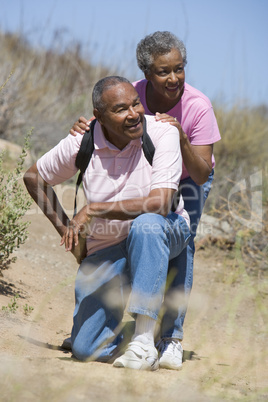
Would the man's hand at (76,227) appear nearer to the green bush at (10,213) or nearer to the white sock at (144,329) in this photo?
the white sock at (144,329)

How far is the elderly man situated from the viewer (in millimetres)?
2840

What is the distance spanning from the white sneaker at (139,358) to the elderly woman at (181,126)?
1.28 ft

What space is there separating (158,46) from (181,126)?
1.65 ft

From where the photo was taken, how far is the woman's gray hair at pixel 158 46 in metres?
A: 3.47

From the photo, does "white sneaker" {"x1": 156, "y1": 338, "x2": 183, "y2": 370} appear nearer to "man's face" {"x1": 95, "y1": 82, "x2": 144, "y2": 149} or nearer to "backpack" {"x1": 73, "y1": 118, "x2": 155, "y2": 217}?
"backpack" {"x1": 73, "y1": 118, "x2": 155, "y2": 217}

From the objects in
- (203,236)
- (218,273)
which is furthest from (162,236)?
(203,236)

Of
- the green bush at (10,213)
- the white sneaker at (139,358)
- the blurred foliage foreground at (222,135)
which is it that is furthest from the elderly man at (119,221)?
the blurred foliage foreground at (222,135)

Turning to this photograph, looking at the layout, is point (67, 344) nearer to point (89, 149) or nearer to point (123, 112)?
point (89, 149)

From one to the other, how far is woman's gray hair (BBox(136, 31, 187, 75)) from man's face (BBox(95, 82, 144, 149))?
54 cm

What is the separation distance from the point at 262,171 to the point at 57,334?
396 cm

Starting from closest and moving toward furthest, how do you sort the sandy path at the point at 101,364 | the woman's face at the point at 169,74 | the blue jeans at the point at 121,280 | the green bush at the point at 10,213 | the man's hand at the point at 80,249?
the sandy path at the point at 101,364 → the blue jeans at the point at 121,280 → the man's hand at the point at 80,249 → the woman's face at the point at 169,74 → the green bush at the point at 10,213

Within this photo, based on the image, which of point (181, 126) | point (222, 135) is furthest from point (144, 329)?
point (222, 135)

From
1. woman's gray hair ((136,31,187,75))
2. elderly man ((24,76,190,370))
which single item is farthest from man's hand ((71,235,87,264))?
woman's gray hair ((136,31,187,75))

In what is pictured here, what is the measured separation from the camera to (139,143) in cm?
306
